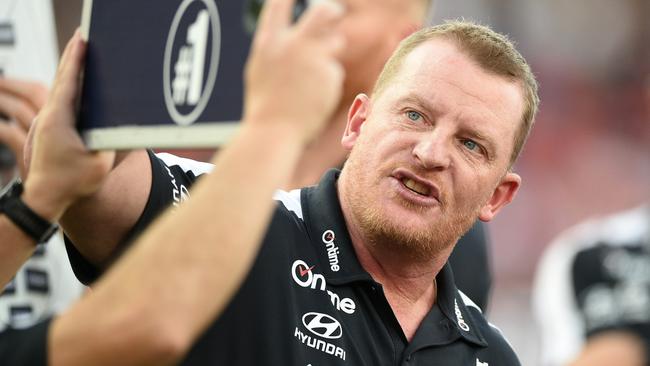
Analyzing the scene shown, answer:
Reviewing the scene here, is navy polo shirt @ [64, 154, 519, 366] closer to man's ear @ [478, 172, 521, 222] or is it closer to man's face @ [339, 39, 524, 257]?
man's face @ [339, 39, 524, 257]

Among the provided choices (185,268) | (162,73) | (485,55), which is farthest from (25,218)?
(485,55)

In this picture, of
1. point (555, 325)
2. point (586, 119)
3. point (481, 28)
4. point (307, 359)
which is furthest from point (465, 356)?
point (586, 119)

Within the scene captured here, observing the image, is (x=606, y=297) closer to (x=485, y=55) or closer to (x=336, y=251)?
(x=485, y=55)

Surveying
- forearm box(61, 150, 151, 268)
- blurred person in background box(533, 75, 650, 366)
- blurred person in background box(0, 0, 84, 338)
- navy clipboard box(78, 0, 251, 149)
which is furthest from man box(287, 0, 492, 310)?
navy clipboard box(78, 0, 251, 149)

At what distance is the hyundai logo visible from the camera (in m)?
2.72

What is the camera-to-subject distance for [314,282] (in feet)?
9.25

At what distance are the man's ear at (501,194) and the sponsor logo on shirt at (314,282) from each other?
63cm

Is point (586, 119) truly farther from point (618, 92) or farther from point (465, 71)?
point (465, 71)

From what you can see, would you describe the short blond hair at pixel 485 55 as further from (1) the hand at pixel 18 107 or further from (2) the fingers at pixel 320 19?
(2) the fingers at pixel 320 19

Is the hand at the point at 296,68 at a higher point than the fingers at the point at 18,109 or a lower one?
higher

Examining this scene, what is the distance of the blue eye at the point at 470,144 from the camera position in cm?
310

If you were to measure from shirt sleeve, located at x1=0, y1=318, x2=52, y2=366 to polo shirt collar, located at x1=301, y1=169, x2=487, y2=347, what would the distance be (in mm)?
981

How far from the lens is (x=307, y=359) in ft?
8.79

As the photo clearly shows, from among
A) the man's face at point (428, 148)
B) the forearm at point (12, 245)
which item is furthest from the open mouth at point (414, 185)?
the forearm at point (12, 245)
